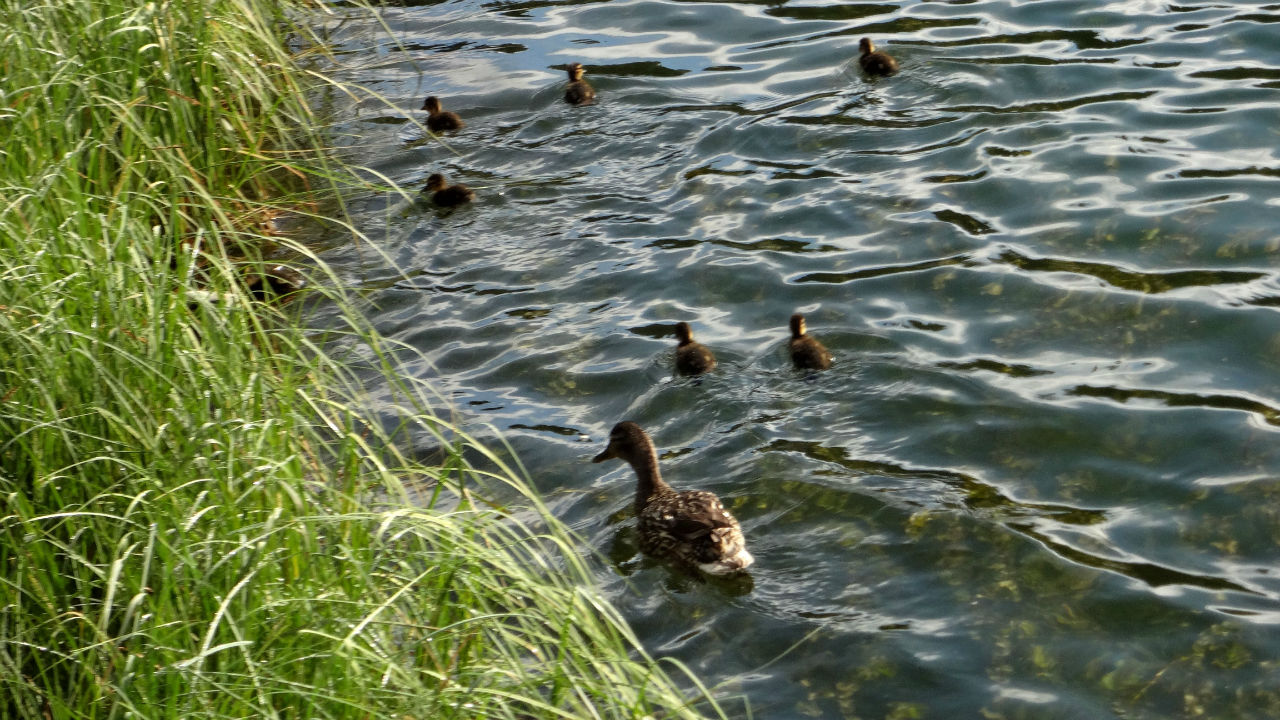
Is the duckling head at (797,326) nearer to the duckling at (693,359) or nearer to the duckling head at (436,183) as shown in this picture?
the duckling at (693,359)

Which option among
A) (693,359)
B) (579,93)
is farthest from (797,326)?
(579,93)

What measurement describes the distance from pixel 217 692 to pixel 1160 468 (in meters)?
4.24

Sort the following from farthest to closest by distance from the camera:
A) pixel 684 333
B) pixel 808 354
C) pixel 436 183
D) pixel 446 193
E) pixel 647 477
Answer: pixel 436 183 < pixel 446 193 < pixel 684 333 < pixel 808 354 < pixel 647 477

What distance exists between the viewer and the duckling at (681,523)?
5625 millimetres

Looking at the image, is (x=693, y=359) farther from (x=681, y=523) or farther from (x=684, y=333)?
(x=681, y=523)

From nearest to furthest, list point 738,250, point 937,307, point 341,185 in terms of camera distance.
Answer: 1. point 937,307
2. point 738,250
3. point 341,185

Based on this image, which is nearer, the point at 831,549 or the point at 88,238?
the point at 88,238

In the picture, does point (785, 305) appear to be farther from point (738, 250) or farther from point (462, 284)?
point (462, 284)

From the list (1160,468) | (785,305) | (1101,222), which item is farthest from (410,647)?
(1101,222)

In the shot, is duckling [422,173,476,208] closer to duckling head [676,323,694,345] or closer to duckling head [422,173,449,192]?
duckling head [422,173,449,192]

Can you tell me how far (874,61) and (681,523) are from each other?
5.31 m

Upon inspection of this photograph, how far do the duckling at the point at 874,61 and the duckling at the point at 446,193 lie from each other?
120 inches

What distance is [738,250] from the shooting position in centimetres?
838

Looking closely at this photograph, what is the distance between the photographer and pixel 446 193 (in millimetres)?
9125
